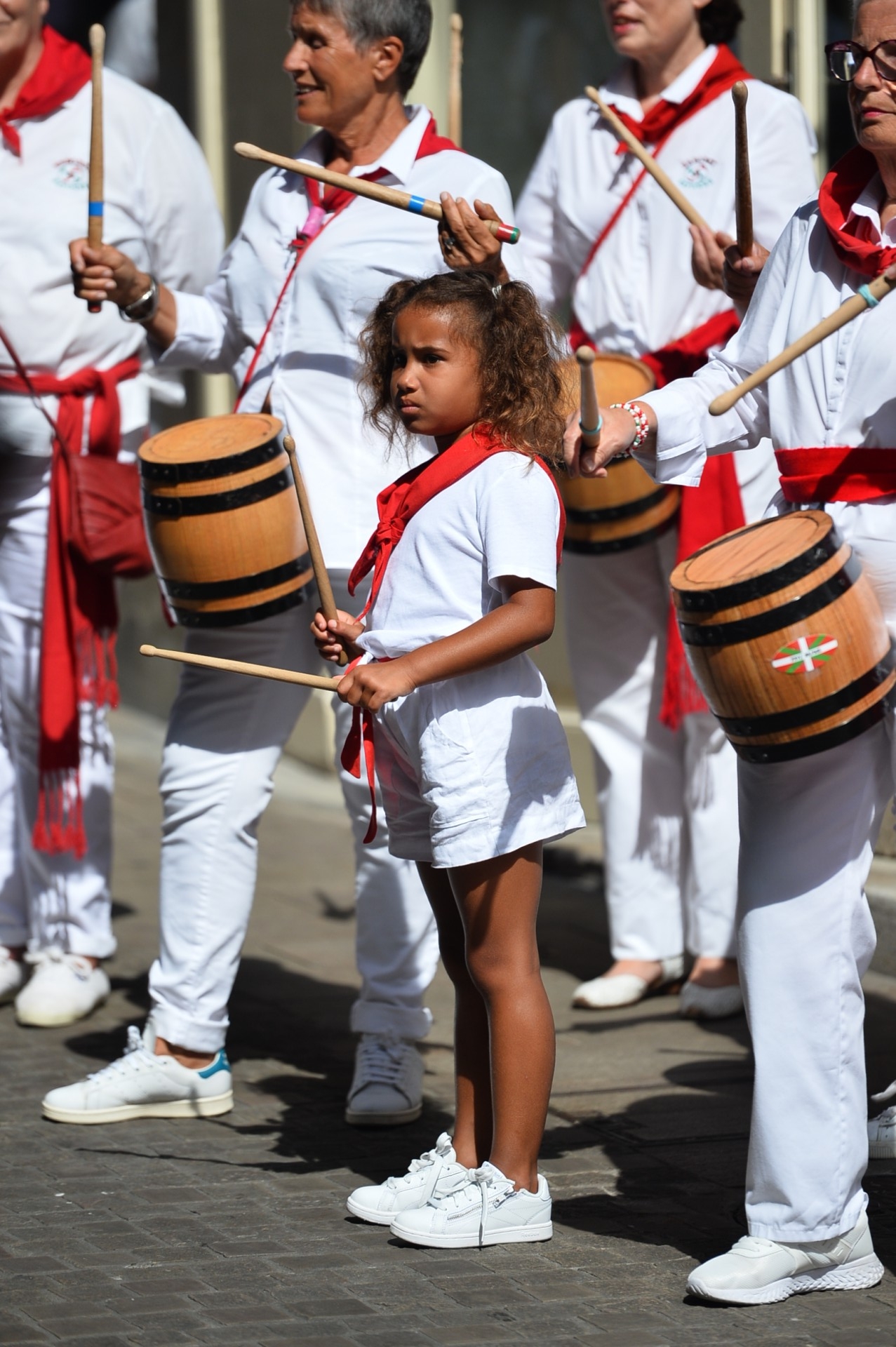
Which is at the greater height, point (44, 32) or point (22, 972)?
point (44, 32)

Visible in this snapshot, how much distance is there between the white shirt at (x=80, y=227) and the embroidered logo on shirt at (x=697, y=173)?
126 centimetres

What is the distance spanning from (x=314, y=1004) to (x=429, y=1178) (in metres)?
1.69

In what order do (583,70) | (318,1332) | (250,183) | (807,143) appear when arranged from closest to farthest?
(318,1332) < (807,143) < (583,70) < (250,183)

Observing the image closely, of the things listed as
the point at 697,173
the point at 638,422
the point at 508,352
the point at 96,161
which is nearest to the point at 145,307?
the point at 96,161

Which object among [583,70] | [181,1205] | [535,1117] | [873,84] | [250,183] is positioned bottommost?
[181,1205]

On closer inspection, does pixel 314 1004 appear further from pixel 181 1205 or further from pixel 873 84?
pixel 873 84

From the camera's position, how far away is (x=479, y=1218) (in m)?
3.47

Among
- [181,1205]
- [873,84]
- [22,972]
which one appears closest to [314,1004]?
[22,972]

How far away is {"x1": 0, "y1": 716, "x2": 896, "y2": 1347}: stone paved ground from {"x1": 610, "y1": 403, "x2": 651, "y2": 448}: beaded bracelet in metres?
1.35

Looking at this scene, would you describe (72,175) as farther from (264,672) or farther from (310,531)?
(264,672)

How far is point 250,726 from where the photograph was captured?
4.36 m

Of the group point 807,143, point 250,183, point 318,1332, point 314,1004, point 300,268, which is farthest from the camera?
point 250,183

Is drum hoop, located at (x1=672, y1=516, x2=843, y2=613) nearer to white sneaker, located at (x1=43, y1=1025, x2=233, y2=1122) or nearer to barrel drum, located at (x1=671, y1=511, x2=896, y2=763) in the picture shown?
barrel drum, located at (x1=671, y1=511, x2=896, y2=763)

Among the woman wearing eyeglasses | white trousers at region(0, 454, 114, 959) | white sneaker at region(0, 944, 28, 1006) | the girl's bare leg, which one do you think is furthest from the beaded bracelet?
white sneaker at region(0, 944, 28, 1006)
